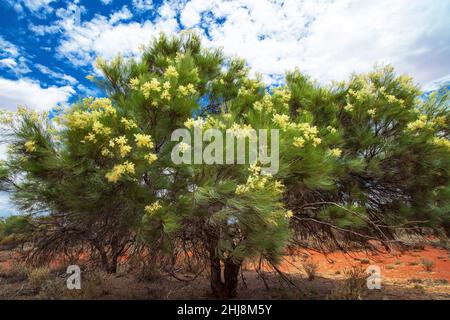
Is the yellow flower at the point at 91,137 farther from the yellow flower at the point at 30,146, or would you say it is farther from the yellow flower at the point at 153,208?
the yellow flower at the point at 153,208

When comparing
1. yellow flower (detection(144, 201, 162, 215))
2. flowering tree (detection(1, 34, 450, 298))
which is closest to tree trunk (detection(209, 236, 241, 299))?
flowering tree (detection(1, 34, 450, 298))

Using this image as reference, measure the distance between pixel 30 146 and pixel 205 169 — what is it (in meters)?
2.66

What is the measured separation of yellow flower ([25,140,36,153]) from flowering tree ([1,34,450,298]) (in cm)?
2

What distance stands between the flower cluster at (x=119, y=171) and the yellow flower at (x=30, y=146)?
1470 millimetres

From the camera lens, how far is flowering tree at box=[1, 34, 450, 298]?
4145 millimetres

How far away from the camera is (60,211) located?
5.24 metres

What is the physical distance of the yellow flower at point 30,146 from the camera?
443cm

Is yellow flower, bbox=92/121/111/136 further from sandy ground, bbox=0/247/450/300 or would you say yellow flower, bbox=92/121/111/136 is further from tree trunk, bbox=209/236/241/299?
tree trunk, bbox=209/236/241/299

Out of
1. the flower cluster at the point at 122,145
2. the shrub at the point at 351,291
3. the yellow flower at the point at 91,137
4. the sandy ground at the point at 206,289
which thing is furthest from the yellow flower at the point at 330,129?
the yellow flower at the point at 91,137

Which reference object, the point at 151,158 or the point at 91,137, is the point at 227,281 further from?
the point at 91,137

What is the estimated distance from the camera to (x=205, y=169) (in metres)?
4.27

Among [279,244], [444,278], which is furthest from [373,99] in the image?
[444,278]
